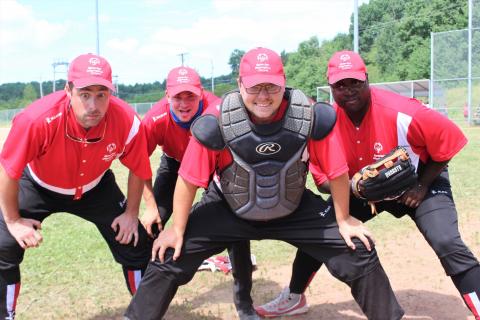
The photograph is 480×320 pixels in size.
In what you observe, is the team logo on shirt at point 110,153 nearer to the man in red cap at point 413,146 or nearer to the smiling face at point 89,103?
the smiling face at point 89,103

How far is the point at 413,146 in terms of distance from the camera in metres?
4.06

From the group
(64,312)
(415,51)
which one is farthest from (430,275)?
(415,51)

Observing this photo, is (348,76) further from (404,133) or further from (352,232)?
(352,232)

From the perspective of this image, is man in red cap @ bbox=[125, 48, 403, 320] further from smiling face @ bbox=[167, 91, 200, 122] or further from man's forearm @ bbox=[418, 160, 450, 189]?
smiling face @ bbox=[167, 91, 200, 122]

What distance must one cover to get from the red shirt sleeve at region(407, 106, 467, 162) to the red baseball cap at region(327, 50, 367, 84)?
0.49 metres

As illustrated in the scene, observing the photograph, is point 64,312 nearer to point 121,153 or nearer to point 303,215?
point 121,153

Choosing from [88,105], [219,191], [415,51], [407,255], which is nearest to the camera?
[88,105]

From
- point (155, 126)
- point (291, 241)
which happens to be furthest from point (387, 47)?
point (291, 241)

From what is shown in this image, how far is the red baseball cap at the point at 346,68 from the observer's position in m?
3.88

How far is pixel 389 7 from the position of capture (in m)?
78.3

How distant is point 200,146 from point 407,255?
3.46 metres

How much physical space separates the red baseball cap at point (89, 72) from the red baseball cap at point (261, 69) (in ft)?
3.13

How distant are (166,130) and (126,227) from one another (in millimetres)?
1109

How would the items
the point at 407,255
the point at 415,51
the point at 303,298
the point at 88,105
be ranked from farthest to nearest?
the point at 415,51 → the point at 407,255 → the point at 303,298 → the point at 88,105
